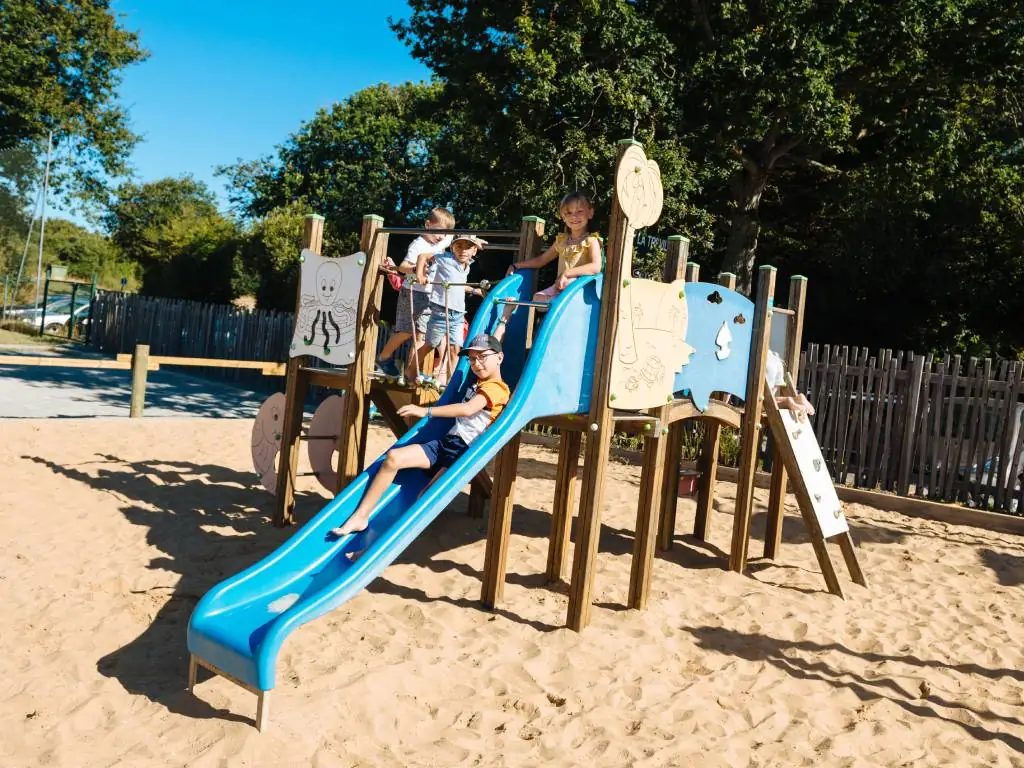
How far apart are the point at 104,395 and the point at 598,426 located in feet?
40.9

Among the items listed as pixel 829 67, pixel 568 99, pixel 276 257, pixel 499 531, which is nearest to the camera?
pixel 499 531

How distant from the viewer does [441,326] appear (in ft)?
21.9

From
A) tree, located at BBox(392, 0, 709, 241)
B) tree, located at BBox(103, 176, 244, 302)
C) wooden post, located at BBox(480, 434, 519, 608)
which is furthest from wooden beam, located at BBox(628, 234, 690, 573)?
tree, located at BBox(103, 176, 244, 302)

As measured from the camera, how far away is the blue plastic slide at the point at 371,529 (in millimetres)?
4020

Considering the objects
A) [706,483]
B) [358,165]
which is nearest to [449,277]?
[706,483]

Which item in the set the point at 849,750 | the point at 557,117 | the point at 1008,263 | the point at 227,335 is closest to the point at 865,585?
the point at 849,750

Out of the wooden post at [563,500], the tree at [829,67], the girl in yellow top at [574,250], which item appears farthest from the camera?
the tree at [829,67]

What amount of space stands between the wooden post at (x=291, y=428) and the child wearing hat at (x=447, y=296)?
109cm

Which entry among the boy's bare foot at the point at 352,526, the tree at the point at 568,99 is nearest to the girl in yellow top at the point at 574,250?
the boy's bare foot at the point at 352,526

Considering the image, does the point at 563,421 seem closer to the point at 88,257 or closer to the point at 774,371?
the point at 774,371

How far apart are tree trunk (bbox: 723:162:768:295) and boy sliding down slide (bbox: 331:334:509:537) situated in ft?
39.6

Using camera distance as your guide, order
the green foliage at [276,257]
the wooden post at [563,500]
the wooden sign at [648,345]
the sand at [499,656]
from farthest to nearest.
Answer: the green foliage at [276,257] < the wooden post at [563,500] < the wooden sign at [648,345] < the sand at [499,656]

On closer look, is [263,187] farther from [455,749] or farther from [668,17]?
[455,749]

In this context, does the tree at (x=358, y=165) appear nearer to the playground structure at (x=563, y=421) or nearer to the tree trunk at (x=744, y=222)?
the tree trunk at (x=744, y=222)
